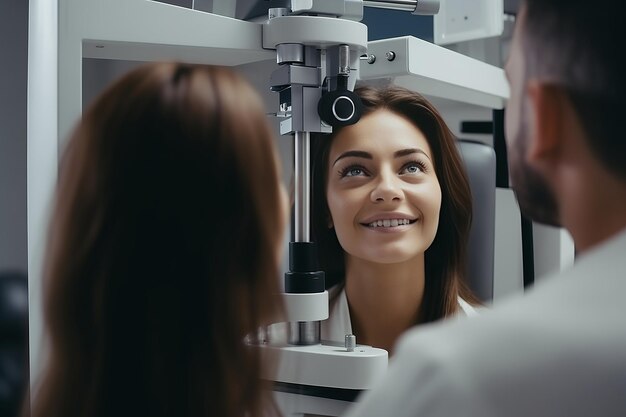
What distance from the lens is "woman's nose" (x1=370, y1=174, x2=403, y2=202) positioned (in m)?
1.46

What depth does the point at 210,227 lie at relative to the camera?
0.63 m

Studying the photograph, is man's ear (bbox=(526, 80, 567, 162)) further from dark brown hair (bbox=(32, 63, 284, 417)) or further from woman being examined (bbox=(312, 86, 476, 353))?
woman being examined (bbox=(312, 86, 476, 353))

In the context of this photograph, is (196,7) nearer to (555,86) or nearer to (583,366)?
(555,86)

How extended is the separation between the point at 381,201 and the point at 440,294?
0.87ft

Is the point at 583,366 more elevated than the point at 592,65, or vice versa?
the point at 592,65

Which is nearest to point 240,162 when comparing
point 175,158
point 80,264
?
point 175,158

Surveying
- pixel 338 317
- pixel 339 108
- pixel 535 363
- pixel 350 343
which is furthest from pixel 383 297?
pixel 535 363

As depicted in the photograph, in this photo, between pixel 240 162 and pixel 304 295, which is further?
pixel 304 295

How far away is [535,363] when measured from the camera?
17.7 inches

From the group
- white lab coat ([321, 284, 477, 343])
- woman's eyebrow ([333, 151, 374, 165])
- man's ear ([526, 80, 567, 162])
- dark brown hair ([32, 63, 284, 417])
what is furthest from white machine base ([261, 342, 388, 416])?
man's ear ([526, 80, 567, 162])

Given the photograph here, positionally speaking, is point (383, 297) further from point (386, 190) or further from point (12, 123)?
point (12, 123)

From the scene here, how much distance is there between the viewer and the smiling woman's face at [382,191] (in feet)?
4.85

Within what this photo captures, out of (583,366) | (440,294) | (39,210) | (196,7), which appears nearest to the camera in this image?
(583,366)

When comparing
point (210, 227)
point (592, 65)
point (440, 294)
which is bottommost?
point (440, 294)
